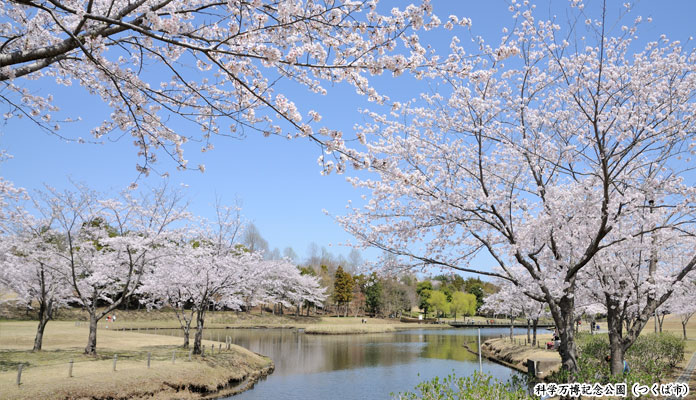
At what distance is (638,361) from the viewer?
1414 cm

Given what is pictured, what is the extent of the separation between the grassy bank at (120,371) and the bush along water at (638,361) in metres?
11.9

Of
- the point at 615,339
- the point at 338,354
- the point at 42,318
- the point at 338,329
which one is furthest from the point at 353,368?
the point at 338,329

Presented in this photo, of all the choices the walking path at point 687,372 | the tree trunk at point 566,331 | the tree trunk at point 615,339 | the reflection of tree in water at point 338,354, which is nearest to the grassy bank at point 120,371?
the reflection of tree in water at point 338,354

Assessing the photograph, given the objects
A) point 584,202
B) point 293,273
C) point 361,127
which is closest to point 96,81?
point 361,127

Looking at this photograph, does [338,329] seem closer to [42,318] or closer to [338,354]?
[338,354]

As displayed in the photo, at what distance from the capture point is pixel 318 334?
44844mm

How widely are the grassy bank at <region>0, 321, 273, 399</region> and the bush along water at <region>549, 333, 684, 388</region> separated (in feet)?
38.9

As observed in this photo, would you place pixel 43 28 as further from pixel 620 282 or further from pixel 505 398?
pixel 620 282

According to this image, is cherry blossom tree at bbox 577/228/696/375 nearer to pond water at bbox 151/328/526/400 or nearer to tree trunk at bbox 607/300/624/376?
tree trunk at bbox 607/300/624/376

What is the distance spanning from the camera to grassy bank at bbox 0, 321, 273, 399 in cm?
1210

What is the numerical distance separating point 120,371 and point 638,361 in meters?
17.3

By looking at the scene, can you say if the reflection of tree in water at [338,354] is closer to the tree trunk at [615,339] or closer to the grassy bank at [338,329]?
the grassy bank at [338,329]

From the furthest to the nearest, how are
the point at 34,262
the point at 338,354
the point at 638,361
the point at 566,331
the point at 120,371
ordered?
the point at 338,354, the point at 34,262, the point at 120,371, the point at 638,361, the point at 566,331

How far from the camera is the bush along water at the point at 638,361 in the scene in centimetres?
889
